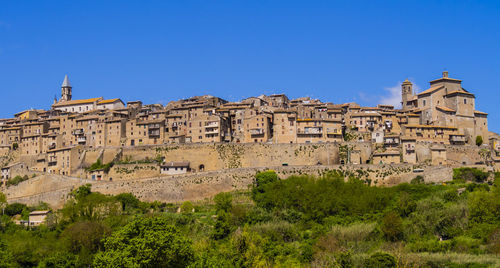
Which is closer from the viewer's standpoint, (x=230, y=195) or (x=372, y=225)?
(x=372, y=225)

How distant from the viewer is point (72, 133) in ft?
286

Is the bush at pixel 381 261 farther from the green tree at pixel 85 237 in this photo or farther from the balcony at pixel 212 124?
the balcony at pixel 212 124

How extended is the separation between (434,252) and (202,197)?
25.5 m

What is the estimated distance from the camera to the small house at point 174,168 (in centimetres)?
7612

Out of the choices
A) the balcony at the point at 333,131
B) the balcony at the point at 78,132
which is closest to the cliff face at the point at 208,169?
the balcony at the point at 333,131

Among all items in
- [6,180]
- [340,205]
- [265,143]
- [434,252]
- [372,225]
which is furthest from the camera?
[6,180]

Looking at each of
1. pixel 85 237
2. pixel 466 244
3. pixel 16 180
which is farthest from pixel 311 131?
pixel 16 180

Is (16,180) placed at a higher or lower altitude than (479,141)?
lower

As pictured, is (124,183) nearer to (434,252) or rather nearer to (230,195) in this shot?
(230,195)

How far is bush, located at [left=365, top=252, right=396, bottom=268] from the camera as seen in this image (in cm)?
4816

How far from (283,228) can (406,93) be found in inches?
1479

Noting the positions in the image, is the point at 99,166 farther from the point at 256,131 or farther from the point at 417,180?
Result: the point at 417,180

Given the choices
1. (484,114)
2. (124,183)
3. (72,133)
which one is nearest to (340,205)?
(124,183)

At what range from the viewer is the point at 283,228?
59469 mm
